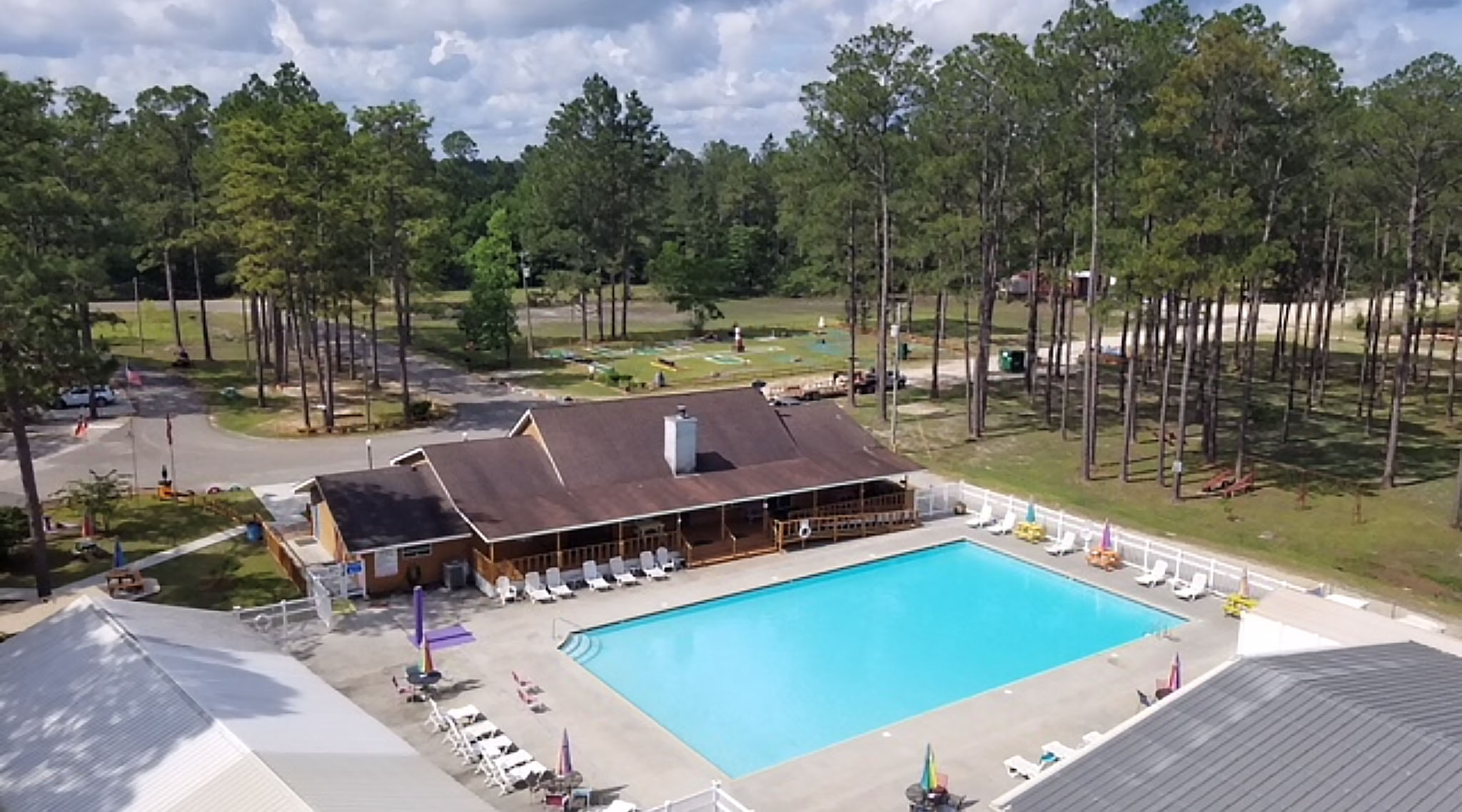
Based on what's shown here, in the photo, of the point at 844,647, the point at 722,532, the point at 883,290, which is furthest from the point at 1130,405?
the point at 844,647

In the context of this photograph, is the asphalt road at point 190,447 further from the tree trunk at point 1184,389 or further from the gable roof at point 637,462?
the tree trunk at point 1184,389

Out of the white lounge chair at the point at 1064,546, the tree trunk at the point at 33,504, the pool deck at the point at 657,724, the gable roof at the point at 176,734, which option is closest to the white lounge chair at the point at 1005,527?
the white lounge chair at the point at 1064,546

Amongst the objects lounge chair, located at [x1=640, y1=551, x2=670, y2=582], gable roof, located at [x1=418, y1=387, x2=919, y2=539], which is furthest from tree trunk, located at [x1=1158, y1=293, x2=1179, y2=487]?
lounge chair, located at [x1=640, y1=551, x2=670, y2=582]

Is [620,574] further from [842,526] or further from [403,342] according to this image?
[403,342]

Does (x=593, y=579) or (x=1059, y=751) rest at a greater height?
(x=593, y=579)

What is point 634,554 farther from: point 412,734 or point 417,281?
point 417,281

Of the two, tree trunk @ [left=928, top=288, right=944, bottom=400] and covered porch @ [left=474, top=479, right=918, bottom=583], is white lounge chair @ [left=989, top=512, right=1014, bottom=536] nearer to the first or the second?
covered porch @ [left=474, top=479, right=918, bottom=583]

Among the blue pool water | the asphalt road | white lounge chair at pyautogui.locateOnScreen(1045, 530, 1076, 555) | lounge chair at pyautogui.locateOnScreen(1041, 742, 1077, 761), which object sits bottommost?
the blue pool water
